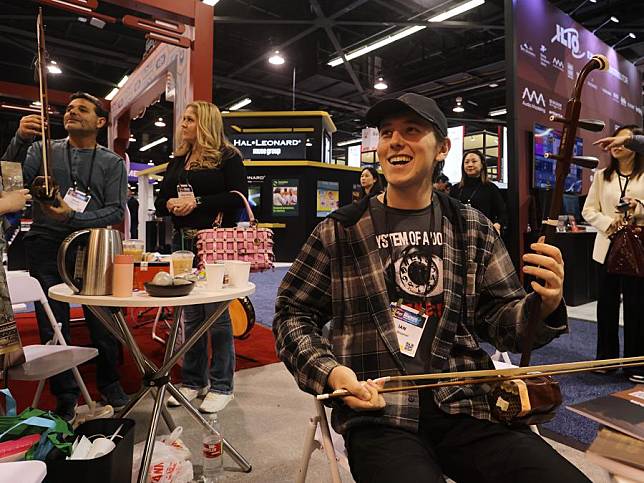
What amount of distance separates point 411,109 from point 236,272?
1.05 metres

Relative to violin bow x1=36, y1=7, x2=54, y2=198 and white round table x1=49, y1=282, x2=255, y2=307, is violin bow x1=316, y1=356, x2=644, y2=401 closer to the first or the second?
white round table x1=49, y1=282, x2=255, y2=307

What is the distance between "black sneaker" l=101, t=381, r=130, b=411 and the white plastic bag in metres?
0.77

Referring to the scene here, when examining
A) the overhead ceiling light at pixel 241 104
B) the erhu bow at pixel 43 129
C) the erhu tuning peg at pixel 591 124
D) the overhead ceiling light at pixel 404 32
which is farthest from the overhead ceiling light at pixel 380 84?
the erhu tuning peg at pixel 591 124

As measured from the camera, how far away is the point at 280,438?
2.16 metres

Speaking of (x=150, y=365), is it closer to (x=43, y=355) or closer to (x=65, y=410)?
(x=43, y=355)

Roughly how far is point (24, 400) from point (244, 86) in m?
10.3

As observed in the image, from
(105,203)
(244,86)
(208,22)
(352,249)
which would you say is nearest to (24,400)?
(105,203)

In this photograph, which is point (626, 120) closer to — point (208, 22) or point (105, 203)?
point (208, 22)

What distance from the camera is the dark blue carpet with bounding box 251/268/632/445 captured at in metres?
2.25

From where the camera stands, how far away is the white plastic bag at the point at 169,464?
1581mm

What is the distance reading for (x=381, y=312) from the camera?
3.91 ft

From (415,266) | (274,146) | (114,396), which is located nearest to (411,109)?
(415,266)

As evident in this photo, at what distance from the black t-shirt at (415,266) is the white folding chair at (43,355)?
56.8 inches

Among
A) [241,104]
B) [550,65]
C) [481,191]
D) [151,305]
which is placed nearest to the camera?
[151,305]
